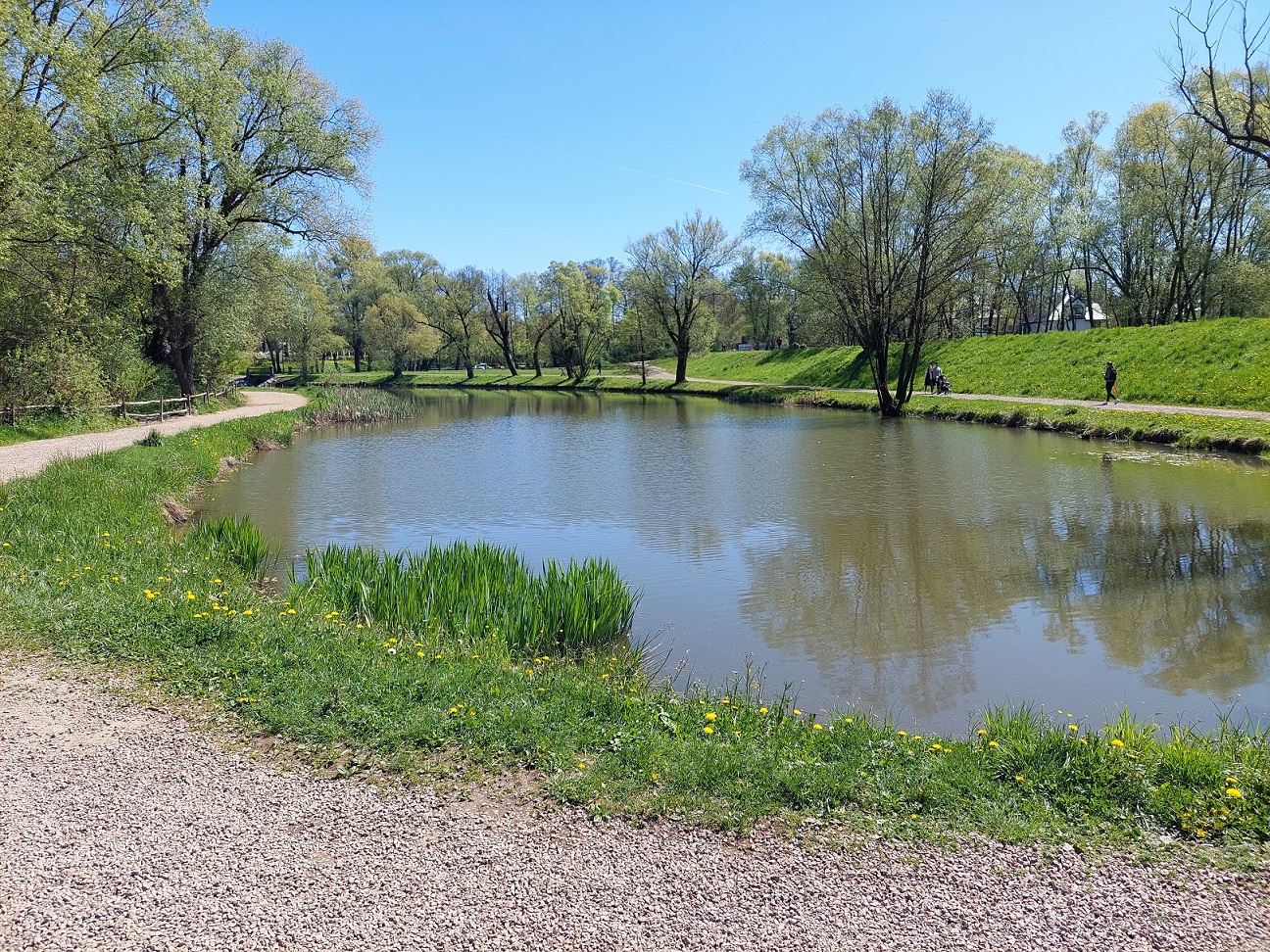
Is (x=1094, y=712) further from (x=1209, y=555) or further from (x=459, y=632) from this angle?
(x=1209, y=555)

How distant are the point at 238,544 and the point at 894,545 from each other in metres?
9.70

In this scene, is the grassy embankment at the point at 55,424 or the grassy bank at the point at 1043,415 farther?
the grassy bank at the point at 1043,415

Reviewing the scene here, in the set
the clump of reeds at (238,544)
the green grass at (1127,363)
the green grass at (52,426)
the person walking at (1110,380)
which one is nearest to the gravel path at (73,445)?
the green grass at (52,426)

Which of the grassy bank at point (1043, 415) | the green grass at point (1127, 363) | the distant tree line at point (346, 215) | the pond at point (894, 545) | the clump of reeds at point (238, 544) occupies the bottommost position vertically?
the pond at point (894, 545)

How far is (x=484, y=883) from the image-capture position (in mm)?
3791

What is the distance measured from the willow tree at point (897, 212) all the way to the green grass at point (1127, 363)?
455 cm

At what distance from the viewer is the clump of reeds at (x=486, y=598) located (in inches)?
299

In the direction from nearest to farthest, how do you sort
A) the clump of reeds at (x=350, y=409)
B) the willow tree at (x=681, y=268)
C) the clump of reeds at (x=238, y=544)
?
1. the clump of reeds at (x=238, y=544)
2. the clump of reeds at (x=350, y=409)
3. the willow tree at (x=681, y=268)

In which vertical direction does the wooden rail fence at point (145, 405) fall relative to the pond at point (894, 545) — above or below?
above

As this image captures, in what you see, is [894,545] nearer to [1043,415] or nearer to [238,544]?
[238,544]

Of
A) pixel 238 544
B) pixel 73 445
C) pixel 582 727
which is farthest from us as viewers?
pixel 73 445

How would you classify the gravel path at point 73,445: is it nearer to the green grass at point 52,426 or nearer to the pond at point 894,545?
the green grass at point 52,426

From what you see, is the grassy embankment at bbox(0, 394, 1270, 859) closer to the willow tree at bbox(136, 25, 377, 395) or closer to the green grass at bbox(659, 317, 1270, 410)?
the willow tree at bbox(136, 25, 377, 395)

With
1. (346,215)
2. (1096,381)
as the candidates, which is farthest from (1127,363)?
(346,215)
